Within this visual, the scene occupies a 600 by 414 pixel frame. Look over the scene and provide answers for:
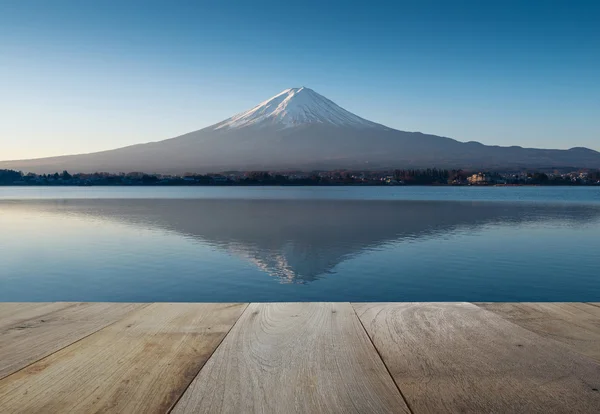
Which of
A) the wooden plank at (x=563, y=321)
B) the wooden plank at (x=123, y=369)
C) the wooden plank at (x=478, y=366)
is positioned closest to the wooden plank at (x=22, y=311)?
the wooden plank at (x=123, y=369)

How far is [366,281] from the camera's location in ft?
29.3

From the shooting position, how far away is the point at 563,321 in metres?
2.00

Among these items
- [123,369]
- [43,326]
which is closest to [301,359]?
[123,369]

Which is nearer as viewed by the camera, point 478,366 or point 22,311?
point 478,366

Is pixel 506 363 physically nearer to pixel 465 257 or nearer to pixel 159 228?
pixel 465 257

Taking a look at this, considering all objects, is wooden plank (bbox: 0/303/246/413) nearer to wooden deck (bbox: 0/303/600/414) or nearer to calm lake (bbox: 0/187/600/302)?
wooden deck (bbox: 0/303/600/414)

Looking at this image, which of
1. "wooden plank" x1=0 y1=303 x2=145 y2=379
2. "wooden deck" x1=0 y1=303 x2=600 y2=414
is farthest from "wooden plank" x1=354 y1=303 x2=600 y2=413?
"wooden plank" x1=0 y1=303 x2=145 y2=379

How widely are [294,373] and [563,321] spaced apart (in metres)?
1.31

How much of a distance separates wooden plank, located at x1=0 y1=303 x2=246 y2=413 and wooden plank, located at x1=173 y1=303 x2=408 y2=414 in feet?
0.25

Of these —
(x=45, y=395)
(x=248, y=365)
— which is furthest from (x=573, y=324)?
(x=45, y=395)

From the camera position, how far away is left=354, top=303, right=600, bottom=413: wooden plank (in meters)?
1.26

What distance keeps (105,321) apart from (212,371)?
0.80 metres

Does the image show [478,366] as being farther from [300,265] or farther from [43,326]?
[300,265]

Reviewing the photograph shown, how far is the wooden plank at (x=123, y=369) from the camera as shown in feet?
4.14
